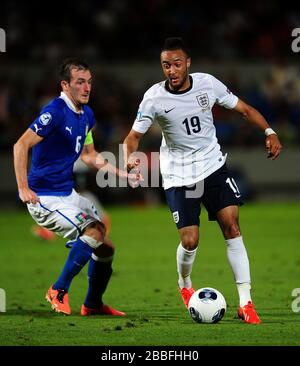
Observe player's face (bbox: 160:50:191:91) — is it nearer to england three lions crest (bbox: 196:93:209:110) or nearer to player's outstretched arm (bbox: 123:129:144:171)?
england three lions crest (bbox: 196:93:209:110)

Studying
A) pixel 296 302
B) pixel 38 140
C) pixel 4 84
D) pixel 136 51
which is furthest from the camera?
pixel 136 51

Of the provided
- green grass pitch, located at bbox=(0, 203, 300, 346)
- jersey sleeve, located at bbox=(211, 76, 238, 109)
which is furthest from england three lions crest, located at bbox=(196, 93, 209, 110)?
green grass pitch, located at bbox=(0, 203, 300, 346)

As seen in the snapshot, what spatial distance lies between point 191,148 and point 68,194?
4.29ft

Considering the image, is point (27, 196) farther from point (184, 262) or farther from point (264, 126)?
point (264, 126)

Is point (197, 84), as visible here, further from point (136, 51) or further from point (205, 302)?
point (136, 51)

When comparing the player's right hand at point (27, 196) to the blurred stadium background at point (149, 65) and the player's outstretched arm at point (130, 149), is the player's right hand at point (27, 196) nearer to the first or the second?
the player's outstretched arm at point (130, 149)

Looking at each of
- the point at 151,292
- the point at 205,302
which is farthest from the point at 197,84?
the point at 151,292

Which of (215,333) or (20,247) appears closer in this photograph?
(215,333)

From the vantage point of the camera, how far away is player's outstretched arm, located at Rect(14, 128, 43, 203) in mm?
8031

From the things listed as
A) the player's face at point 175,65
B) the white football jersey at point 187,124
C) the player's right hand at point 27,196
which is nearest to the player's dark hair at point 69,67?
the white football jersey at point 187,124

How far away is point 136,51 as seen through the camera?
23.0m

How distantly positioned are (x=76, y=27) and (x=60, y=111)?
14936 mm

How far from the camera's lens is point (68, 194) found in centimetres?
891

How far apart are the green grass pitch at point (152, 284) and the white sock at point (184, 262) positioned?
0.29 m
